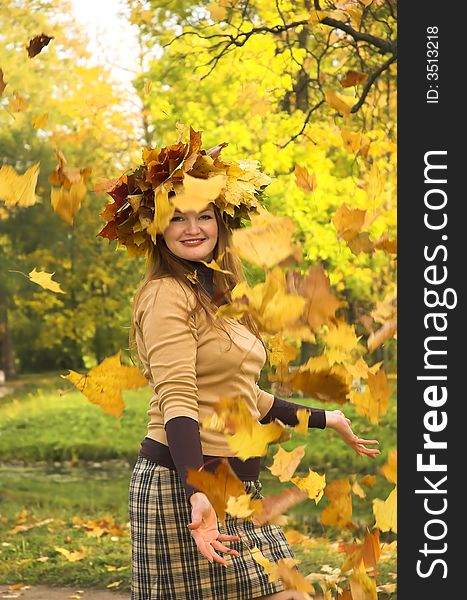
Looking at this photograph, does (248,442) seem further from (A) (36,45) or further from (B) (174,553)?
(A) (36,45)

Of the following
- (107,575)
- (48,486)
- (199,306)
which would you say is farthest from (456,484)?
(48,486)

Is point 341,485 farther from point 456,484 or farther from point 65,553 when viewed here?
point 65,553

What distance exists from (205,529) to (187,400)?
305 millimetres

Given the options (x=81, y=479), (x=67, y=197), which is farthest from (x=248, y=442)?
(x=81, y=479)

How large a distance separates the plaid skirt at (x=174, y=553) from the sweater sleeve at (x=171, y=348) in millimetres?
213

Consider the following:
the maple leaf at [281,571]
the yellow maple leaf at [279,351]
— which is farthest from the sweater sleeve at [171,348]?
the yellow maple leaf at [279,351]

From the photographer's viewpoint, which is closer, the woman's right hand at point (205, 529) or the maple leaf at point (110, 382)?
the woman's right hand at point (205, 529)

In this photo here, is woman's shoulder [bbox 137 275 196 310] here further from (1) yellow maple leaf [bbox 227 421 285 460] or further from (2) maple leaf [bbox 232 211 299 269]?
(1) yellow maple leaf [bbox 227 421 285 460]

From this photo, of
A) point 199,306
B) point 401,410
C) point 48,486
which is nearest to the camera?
point 199,306

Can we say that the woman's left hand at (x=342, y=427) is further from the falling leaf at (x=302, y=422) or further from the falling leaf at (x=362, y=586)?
the falling leaf at (x=362, y=586)

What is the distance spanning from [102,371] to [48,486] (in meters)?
7.81

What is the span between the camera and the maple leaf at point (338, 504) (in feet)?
9.90

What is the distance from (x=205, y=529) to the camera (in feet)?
7.92

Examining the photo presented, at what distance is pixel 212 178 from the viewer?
105 inches
